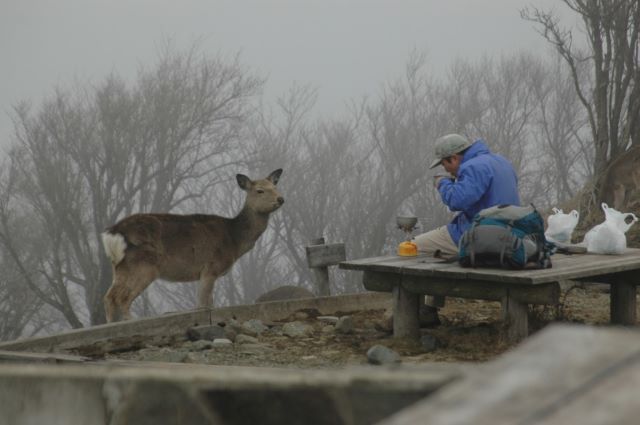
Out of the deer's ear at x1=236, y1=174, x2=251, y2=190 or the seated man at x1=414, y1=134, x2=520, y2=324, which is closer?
the seated man at x1=414, y1=134, x2=520, y2=324

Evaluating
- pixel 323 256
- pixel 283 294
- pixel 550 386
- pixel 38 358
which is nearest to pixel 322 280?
pixel 323 256

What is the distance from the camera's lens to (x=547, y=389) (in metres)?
1.11

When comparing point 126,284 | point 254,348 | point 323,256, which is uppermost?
point 323,256

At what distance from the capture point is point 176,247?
9.55 m

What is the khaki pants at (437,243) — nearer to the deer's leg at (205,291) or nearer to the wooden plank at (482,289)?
the wooden plank at (482,289)

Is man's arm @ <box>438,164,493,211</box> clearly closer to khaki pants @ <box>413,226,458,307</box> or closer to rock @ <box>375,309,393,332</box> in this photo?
khaki pants @ <box>413,226,458,307</box>

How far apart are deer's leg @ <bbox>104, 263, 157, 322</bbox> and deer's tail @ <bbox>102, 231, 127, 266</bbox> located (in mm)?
114

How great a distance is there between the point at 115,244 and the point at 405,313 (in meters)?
3.16

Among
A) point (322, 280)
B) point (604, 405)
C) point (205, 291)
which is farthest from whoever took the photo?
point (322, 280)

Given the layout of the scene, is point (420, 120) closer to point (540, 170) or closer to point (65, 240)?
point (540, 170)

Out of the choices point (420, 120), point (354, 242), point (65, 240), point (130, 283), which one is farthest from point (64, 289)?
point (130, 283)

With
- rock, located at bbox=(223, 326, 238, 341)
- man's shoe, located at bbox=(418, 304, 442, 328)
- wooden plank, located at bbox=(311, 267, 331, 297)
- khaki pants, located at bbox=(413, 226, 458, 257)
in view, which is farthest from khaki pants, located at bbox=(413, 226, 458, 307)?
wooden plank, located at bbox=(311, 267, 331, 297)

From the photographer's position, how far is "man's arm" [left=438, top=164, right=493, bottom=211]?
714 centimetres

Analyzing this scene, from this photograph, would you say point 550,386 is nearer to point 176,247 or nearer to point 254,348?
point 254,348
